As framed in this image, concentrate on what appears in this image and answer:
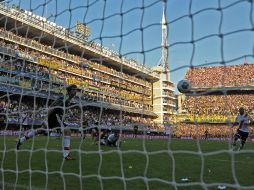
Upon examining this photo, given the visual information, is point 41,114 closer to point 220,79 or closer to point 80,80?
point 80,80

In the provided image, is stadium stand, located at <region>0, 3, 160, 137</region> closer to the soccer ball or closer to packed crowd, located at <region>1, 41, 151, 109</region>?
packed crowd, located at <region>1, 41, 151, 109</region>

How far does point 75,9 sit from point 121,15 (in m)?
0.81

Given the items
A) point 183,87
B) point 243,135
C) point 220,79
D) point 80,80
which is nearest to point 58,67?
point 80,80

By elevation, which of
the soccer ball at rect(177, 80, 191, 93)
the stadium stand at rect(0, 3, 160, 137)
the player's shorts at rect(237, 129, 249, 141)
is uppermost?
the stadium stand at rect(0, 3, 160, 137)

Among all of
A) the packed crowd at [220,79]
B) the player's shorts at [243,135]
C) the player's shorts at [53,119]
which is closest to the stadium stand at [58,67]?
the player's shorts at [53,119]

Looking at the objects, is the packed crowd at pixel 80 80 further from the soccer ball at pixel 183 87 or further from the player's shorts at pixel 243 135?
the player's shorts at pixel 243 135

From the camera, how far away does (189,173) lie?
550cm

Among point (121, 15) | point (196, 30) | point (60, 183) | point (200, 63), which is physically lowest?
point (60, 183)

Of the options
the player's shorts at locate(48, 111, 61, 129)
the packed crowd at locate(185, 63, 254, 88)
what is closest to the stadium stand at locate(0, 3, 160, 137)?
the player's shorts at locate(48, 111, 61, 129)

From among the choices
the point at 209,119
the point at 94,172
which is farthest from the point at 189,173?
the point at 209,119

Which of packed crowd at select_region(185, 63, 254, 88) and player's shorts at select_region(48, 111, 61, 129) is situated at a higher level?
packed crowd at select_region(185, 63, 254, 88)

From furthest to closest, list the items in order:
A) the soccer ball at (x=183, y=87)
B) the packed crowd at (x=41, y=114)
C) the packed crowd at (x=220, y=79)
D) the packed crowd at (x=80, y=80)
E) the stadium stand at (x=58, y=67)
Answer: the packed crowd at (x=80, y=80) → the packed crowd at (x=41, y=114) → the stadium stand at (x=58, y=67) → the soccer ball at (x=183, y=87) → the packed crowd at (x=220, y=79)

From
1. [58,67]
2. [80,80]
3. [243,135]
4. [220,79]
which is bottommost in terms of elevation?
[243,135]

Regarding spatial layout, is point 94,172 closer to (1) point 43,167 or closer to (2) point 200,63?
(1) point 43,167
